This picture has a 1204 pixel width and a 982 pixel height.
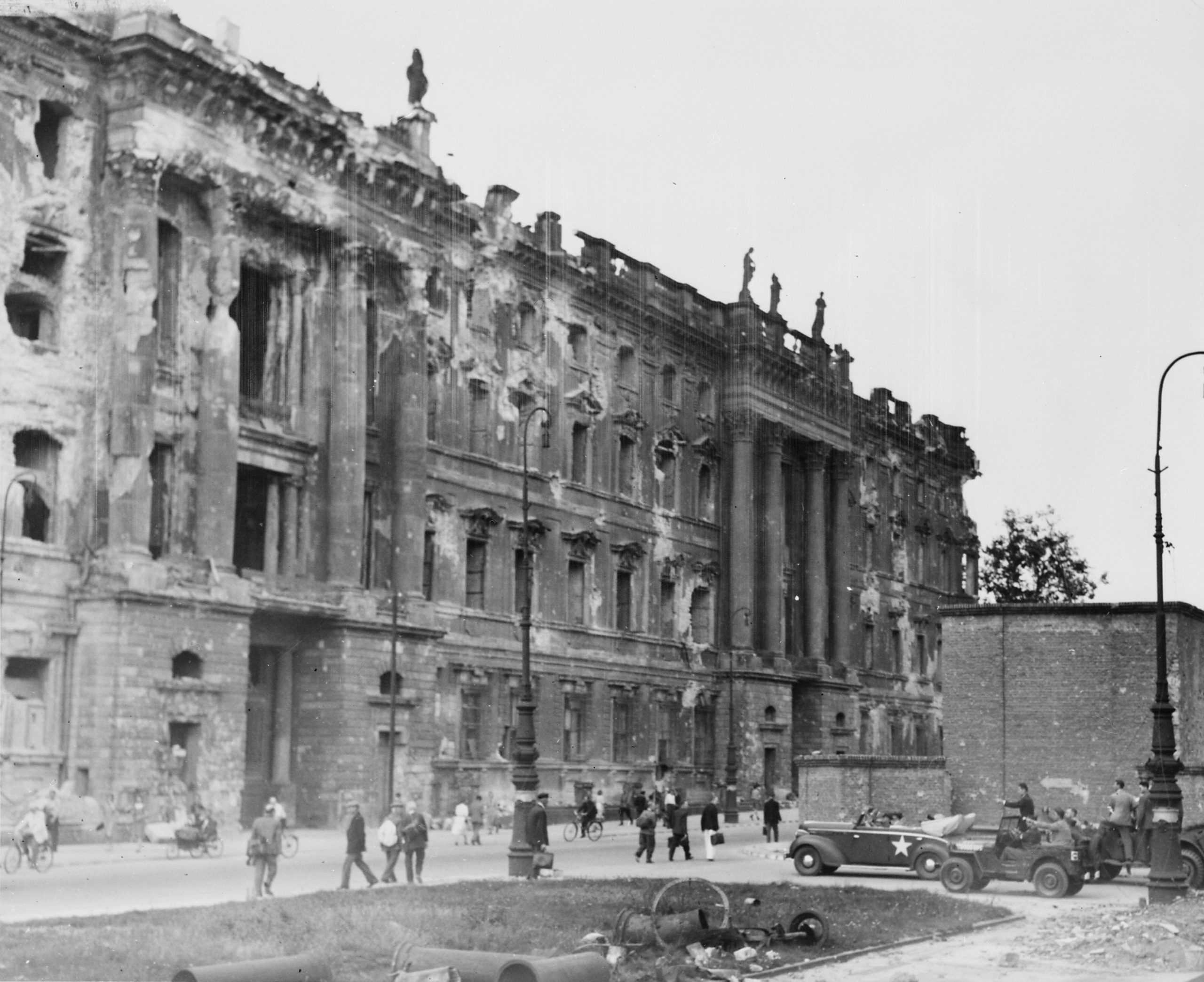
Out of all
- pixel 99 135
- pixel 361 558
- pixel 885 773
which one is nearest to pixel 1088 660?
pixel 885 773

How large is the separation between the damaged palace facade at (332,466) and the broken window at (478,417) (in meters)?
0.12

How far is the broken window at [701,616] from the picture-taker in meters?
62.3

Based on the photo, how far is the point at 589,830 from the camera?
45.8 metres

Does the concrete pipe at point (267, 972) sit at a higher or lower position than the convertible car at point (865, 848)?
higher

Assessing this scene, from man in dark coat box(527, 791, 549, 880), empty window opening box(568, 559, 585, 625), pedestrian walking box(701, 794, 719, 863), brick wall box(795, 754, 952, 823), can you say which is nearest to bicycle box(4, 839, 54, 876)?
man in dark coat box(527, 791, 549, 880)

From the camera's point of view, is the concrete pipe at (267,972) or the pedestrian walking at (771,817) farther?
the pedestrian walking at (771,817)

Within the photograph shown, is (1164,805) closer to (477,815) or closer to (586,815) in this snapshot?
(586,815)

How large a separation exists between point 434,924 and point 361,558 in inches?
1012

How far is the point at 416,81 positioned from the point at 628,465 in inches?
657

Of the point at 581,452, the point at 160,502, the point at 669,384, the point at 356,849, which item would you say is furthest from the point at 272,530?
the point at 669,384

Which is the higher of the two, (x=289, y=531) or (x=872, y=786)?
(x=289, y=531)

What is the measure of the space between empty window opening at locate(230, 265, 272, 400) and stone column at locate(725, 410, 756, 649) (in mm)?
25223

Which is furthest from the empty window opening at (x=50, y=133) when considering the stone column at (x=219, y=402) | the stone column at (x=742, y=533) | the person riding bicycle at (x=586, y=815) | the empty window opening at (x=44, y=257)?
the stone column at (x=742, y=533)

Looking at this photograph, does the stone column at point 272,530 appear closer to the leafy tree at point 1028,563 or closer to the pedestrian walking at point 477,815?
the pedestrian walking at point 477,815
